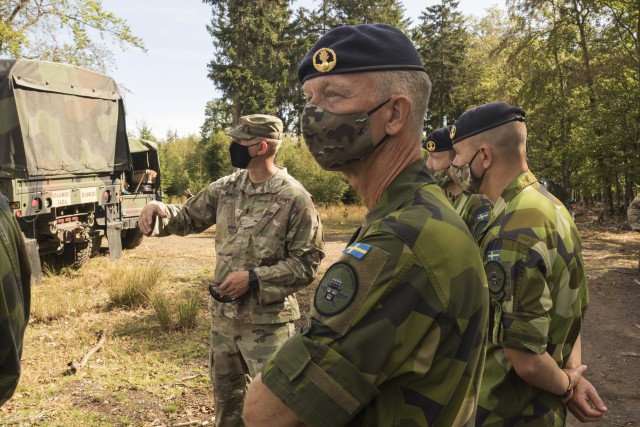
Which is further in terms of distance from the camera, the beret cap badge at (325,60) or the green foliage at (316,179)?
the green foliage at (316,179)

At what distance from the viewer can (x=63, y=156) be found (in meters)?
8.62

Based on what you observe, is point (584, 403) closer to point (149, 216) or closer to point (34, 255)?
point (149, 216)

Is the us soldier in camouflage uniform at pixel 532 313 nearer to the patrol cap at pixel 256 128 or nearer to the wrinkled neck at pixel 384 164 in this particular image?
the wrinkled neck at pixel 384 164

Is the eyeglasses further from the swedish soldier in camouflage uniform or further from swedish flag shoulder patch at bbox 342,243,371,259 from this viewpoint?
swedish flag shoulder patch at bbox 342,243,371,259

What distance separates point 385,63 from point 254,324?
2.27 m

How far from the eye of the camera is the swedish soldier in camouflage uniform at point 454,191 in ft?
11.2

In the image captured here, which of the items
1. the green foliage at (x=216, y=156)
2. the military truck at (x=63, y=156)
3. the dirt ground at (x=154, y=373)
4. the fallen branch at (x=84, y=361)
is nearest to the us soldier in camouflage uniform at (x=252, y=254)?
the dirt ground at (x=154, y=373)

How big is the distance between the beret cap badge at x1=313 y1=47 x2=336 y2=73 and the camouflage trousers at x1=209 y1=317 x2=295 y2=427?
2.22 meters

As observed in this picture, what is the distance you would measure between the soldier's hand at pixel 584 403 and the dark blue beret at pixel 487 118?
111cm

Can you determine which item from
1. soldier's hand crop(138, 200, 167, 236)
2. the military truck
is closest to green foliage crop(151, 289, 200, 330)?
the military truck

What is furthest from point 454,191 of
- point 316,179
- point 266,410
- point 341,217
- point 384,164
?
point 316,179

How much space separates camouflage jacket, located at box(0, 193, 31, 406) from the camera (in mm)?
1659

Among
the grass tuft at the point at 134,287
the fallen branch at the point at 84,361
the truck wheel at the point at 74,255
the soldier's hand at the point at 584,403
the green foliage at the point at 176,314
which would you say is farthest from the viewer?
the truck wheel at the point at 74,255

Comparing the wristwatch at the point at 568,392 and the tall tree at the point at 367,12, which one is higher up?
the tall tree at the point at 367,12
